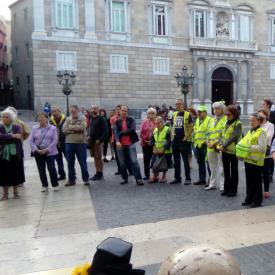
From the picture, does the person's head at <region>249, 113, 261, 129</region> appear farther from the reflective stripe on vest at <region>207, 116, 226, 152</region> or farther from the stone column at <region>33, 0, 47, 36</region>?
the stone column at <region>33, 0, 47, 36</region>

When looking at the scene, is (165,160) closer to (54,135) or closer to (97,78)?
(54,135)

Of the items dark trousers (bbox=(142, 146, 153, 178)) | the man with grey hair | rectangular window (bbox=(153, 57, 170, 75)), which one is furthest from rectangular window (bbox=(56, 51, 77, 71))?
dark trousers (bbox=(142, 146, 153, 178))

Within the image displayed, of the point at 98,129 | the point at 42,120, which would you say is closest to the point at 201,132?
the point at 98,129

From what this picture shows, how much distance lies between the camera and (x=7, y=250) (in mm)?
4902

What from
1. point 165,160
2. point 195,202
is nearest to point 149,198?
point 195,202

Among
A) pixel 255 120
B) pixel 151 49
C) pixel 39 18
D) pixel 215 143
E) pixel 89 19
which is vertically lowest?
pixel 215 143

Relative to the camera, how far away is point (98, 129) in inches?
369

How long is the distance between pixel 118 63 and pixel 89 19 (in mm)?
4041

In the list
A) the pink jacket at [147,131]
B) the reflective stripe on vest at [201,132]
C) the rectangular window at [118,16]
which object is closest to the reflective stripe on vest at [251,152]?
the reflective stripe on vest at [201,132]

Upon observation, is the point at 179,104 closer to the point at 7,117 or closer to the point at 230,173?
the point at 230,173

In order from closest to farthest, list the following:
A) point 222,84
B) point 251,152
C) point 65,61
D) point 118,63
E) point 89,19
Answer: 1. point 251,152
2. point 65,61
3. point 89,19
4. point 118,63
5. point 222,84

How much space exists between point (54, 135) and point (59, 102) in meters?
21.9

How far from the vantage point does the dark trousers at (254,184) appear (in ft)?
21.3

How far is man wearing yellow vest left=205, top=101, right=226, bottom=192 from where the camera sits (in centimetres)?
767
